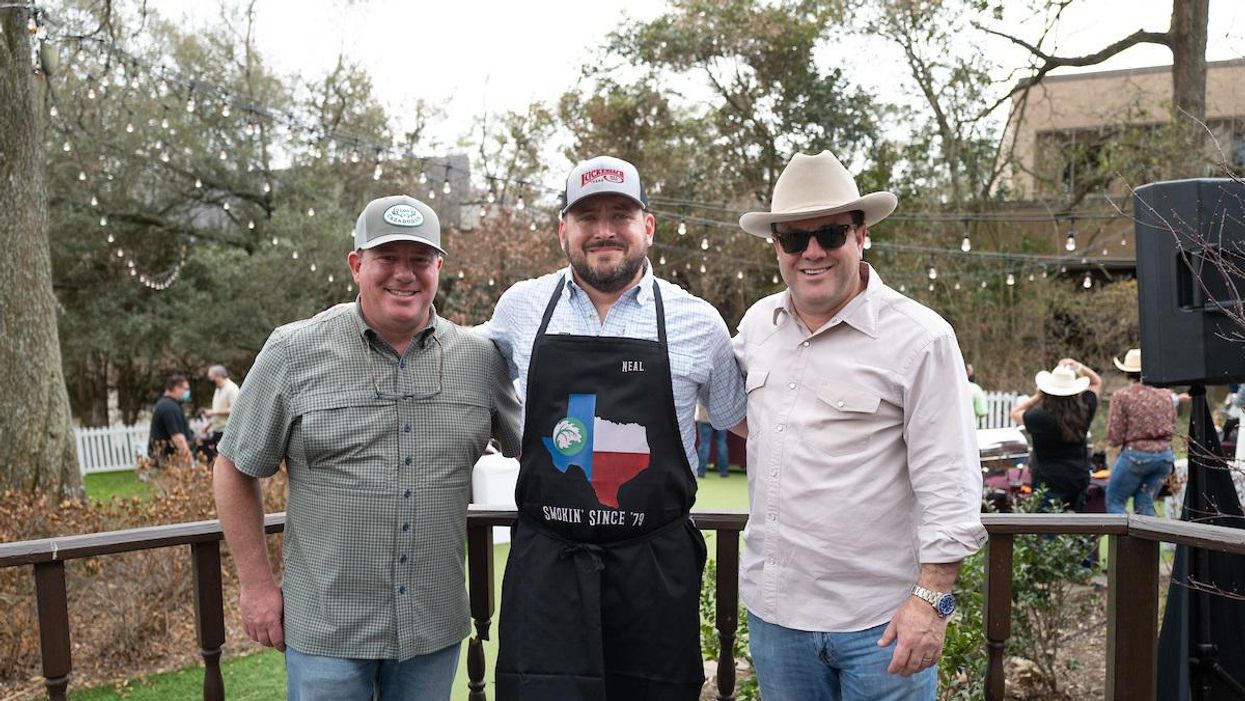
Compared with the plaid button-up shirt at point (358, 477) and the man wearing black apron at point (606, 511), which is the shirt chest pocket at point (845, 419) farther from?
the plaid button-up shirt at point (358, 477)

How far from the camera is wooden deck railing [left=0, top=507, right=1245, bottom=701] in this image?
7.09ft

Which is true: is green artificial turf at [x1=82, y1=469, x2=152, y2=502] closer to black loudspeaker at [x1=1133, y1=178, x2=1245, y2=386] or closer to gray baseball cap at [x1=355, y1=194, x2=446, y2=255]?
gray baseball cap at [x1=355, y1=194, x2=446, y2=255]

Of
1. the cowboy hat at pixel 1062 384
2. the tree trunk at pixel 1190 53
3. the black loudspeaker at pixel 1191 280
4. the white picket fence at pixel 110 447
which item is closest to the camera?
the black loudspeaker at pixel 1191 280

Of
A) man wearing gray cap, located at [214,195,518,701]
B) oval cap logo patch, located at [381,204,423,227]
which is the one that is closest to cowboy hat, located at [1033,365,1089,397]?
man wearing gray cap, located at [214,195,518,701]

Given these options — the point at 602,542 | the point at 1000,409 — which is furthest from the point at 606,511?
the point at 1000,409

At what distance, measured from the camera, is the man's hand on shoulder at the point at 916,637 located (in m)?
1.83

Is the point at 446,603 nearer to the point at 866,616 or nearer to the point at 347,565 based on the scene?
the point at 347,565

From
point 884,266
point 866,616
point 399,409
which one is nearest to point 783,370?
point 866,616

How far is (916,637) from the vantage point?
1832mm

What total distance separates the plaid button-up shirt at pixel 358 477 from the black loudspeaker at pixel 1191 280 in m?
1.89

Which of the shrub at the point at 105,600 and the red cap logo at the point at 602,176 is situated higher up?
the red cap logo at the point at 602,176

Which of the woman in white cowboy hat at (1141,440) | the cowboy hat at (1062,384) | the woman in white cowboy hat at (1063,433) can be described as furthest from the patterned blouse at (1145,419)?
the cowboy hat at (1062,384)

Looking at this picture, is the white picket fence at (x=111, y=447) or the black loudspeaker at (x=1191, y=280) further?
the white picket fence at (x=111, y=447)

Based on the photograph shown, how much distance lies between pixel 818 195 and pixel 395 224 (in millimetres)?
950
